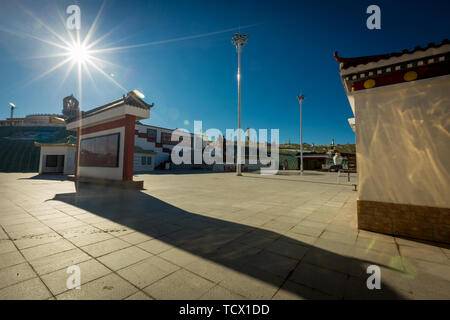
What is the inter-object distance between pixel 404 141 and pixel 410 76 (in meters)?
1.11

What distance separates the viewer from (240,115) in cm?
1784

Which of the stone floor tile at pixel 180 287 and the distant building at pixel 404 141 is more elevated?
the distant building at pixel 404 141

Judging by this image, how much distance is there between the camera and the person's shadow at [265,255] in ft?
5.58

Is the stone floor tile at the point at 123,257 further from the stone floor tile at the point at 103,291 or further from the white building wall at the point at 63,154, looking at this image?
the white building wall at the point at 63,154

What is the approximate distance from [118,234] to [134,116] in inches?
282

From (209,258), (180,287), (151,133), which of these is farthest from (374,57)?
(151,133)

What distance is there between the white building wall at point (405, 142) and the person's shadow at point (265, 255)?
1.71 m

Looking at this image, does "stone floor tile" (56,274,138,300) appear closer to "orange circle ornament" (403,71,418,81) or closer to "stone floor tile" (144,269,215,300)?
"stone floor tile" (144,269,215,300)

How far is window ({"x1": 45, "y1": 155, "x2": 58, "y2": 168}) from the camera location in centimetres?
1697

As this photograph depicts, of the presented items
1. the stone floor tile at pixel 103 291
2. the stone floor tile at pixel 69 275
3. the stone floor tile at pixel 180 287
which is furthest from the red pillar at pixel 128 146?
the stone floor tile at pixel 180 287

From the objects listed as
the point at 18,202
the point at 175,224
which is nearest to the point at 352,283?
the point at 175,224

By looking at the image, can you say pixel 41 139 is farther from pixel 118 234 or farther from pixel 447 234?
pixel 447 234

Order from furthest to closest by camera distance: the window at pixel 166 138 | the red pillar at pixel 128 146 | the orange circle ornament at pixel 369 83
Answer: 1. the window at pixel 166 138
2. the red pillar at pixel 128 146
3. the orange circle ornament at pixel 369 83

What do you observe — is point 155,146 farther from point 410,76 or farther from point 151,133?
point 410,76
